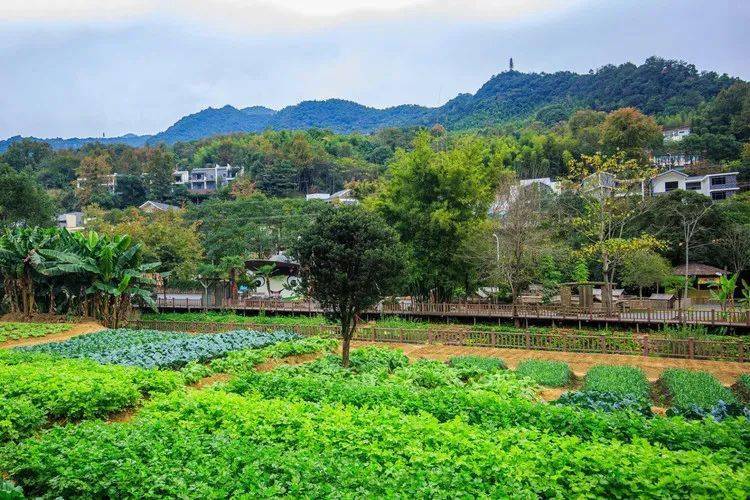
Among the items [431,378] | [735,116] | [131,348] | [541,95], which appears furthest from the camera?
[541,95]

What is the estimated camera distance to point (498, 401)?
9641mm

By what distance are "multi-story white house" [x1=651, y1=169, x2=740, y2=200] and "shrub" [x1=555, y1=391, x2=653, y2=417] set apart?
157ft

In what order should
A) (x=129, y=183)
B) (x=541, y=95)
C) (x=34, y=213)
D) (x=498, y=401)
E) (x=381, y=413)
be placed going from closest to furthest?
1. (x=381, y=413)
2. (x=498, y=401)
3. (x=34, y=213)
4. (x=129, y=183)
5. (x=541, y=95)

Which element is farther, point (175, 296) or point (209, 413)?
point (175, 296)

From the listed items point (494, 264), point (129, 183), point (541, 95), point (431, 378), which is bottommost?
point (431, 378)

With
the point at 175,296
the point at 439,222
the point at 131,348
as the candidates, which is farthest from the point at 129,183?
the point at 131,348

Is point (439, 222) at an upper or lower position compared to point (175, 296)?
upper

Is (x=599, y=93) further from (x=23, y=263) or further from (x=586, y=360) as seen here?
(x=23, y=263)

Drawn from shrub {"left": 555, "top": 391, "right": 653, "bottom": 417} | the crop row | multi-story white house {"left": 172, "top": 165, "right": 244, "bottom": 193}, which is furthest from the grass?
multi-story white house {"left": 172, "top": 165, "right": 244, "bottom": 193}

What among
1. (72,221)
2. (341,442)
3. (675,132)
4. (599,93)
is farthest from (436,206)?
(599,93)

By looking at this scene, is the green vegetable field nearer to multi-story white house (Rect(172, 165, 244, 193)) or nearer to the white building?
the white building

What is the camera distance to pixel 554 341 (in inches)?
853

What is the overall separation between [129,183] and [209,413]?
8161 centimetres

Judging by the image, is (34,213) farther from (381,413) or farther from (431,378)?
(381,413)
